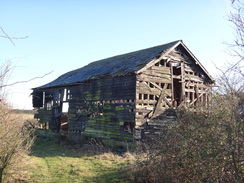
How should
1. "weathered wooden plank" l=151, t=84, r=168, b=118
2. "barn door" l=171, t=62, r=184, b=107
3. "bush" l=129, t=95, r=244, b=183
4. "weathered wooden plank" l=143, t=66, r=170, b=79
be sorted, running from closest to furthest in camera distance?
"bush" l=129, t=95, r=244, b=183
"weathered wooden plank" l=151, t=84, r=168, b=118
"weathered wooden plank" l=143, t=66, r=170, b=79
"barn door" l=171, t=62, r=184, b=107

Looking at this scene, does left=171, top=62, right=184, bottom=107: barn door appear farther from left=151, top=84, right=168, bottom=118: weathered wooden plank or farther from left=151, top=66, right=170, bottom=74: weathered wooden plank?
left=151, top=84, right=168, bottom=118: weathered wooden plank

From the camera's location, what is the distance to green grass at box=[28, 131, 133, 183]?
7.64m

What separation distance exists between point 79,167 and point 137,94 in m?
5.23

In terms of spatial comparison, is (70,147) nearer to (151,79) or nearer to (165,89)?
(151,79)

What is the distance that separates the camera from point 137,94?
12656 millimetres

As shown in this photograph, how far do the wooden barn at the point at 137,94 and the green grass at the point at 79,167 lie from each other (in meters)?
2.06

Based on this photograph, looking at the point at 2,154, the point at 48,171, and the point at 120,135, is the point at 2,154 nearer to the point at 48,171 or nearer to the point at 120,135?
the point at 48,171

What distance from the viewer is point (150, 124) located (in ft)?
42.5

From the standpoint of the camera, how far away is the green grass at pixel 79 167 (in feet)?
25.1

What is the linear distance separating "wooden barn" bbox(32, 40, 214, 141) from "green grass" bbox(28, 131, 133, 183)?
2.06 meters

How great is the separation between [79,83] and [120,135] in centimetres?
510

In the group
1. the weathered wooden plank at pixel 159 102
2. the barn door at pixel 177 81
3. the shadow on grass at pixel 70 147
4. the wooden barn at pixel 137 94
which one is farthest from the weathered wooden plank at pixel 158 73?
the shadow on grass at pixel 70 147

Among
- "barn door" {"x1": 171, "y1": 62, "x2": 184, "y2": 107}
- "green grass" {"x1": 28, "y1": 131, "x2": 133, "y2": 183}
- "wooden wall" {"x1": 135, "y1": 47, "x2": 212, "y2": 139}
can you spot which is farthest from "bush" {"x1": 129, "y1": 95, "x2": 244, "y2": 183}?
"barn door" {"x1": 171, "y1": 62, "x2": 184, "y2": 107}

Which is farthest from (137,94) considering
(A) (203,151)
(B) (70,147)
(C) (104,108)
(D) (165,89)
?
(A) (203,151)
